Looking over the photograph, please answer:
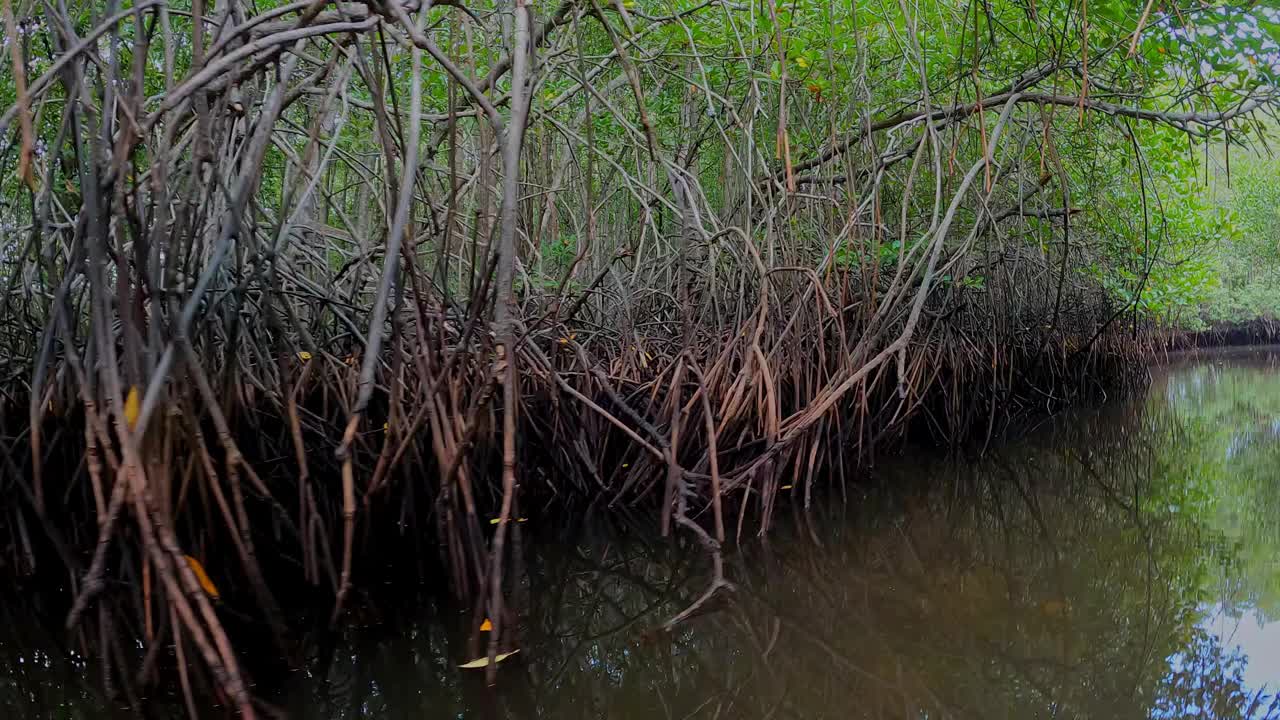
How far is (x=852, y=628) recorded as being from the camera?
179 centimetres

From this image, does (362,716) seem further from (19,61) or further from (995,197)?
(995,197)

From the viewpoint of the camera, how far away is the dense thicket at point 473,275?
1.32 metres

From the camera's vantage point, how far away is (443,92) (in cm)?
399

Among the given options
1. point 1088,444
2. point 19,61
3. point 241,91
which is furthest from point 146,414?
point 1088,444

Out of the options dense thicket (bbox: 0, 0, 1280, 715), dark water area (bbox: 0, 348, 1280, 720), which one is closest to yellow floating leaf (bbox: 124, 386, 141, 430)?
dense thicket (bbox: 0, 0, 1280, 715)

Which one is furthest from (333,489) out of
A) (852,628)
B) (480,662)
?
(852,628)

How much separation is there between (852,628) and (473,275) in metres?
1.14

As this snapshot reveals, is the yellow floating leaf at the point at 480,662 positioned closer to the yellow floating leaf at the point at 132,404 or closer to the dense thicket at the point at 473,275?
the dense thicket at the point at 473,275

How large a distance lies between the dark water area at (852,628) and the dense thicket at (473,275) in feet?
0.51

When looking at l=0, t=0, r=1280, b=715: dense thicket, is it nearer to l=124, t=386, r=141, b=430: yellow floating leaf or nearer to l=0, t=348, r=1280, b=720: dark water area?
l=124, t=386, r=141, b=430: yellow floating leaf

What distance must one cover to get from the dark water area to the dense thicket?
155mm

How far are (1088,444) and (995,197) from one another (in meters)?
1.47

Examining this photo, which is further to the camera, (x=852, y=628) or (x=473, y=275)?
(x=852, y=628)

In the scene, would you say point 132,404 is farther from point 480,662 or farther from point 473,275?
point 480,662
